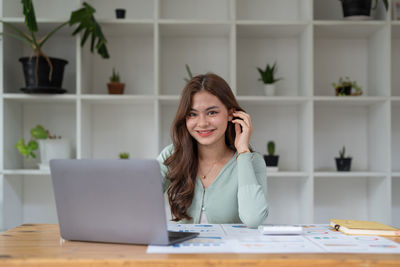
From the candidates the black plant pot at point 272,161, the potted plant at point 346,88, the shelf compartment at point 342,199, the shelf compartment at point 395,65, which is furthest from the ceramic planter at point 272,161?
the shelf compartment at point 395,65

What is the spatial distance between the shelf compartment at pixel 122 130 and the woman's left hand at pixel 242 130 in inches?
48.8

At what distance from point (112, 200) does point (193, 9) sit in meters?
2.23

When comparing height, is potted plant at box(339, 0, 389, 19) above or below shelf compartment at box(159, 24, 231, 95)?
above

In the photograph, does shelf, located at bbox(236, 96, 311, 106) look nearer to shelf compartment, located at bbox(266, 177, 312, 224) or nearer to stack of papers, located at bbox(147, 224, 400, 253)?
shelf compartment, located at bbox(266, 177, 312, 224)

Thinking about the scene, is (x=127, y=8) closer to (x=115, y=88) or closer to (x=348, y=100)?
(x=115, y=88)

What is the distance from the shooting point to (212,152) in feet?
6.46

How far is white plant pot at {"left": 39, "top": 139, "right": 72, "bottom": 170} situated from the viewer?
2682 millimetres

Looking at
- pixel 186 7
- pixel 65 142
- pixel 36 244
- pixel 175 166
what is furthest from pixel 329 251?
pixel 186 7

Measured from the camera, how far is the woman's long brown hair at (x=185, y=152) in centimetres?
181

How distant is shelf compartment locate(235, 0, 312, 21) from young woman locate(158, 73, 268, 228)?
136cm

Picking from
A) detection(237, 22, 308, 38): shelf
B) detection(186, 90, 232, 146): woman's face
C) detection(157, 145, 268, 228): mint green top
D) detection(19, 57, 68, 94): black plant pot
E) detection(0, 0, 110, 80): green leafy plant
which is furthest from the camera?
detection(237, 22, 308, 38): shelf

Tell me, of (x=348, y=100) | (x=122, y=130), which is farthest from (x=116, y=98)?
(x=348, y=100)

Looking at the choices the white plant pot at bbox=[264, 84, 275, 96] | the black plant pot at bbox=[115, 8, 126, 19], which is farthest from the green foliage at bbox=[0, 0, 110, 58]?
the white plant pot at bbox=[264, 84, 275, 96]

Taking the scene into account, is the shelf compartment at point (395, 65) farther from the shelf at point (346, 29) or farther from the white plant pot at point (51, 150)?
the white plant pot at point (51, 150)
